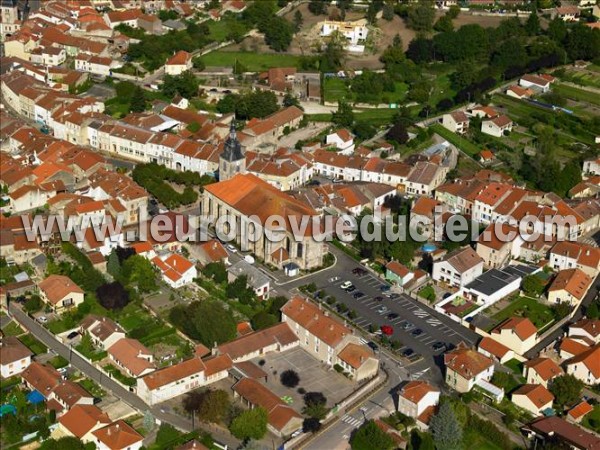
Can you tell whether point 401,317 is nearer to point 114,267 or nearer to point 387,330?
point 387,330

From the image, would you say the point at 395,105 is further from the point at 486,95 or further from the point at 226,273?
the point at 226,273

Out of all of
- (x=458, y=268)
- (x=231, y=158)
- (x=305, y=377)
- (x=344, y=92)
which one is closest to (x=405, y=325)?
(x=458, y=268)

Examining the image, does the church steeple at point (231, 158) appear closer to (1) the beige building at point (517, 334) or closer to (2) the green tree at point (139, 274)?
(2) the green tree at point (139, 274)

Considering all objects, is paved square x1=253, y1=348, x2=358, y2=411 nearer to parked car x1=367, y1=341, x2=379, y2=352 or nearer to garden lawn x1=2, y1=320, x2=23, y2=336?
parked car x1=367, y1=341, x2=379, y2=352

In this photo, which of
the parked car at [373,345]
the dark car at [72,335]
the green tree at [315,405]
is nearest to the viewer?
the green tree at [315,405]

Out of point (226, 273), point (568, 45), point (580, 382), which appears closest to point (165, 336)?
point (226, 273)

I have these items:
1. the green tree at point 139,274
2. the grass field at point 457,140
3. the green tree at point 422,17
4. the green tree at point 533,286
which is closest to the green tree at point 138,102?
the grass field at point 457,140
